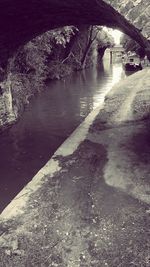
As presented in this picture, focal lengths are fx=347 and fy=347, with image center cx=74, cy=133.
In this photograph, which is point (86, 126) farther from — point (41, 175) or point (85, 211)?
point (85, 211)

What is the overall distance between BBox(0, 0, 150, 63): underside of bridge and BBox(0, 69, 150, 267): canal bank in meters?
3.11

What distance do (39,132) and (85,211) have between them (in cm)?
724

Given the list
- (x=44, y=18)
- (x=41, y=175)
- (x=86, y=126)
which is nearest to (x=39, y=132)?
(x=86, y=126)

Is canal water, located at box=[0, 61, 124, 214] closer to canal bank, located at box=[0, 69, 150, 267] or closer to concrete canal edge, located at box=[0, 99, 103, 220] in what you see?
concrete canal edge, located at box=[0, 99, 103, 220]

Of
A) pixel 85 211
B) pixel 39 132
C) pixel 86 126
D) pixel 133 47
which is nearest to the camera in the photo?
pixel 85 211

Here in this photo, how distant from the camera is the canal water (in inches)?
372

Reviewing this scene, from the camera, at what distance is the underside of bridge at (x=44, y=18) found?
357 inches

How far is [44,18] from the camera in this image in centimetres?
1139

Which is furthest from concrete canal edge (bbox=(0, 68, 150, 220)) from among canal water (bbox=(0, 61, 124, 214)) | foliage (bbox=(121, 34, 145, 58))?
foliage (bbox=(121, 34, 145, 58))

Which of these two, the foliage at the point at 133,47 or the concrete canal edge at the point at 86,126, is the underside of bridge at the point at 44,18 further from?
the foliage at the point at 133,47

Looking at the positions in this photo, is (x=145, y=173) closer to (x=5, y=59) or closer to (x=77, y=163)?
(x=77, y=163)

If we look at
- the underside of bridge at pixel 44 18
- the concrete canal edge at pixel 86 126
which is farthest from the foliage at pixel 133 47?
the underside of bridge at pixel 44 18

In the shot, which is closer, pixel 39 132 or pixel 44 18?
pixel 44 18

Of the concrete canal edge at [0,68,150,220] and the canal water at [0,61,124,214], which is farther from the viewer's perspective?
the canal water at [0,61,124,214]
